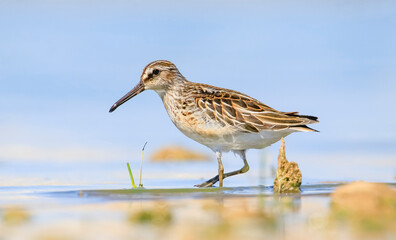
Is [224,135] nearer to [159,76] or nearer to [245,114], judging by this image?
[245,114]

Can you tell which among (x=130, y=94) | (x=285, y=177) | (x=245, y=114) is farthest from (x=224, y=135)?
(x=130, y=94)

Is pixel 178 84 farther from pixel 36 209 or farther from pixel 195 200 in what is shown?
pixel 36 209

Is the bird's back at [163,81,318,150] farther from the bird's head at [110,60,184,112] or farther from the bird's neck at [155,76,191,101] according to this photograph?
the bird's head at [110,60,184,112]

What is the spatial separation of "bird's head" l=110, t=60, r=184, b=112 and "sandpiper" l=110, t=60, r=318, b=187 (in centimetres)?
58

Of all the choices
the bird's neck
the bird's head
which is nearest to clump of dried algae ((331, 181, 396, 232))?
the bird's neck

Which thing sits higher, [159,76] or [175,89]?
[159,76]

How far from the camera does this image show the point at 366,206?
975cm

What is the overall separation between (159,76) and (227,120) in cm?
288

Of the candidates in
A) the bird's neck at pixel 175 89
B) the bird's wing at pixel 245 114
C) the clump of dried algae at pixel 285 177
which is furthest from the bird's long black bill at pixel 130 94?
the clump of dried algae at pixel 285 177

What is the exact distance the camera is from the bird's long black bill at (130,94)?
17880 millimetres

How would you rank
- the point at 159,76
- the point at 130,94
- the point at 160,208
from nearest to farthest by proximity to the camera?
the point at 160,208 → the point at 159,76 → the point at 130,94

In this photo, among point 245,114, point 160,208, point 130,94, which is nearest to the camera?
point 160,208

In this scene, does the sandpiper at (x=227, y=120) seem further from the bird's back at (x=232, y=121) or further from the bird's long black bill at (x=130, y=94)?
the bird's long black bill at (x=130, y=94)

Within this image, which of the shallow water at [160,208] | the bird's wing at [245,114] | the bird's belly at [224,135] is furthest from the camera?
the bird's belly at [224,135]
